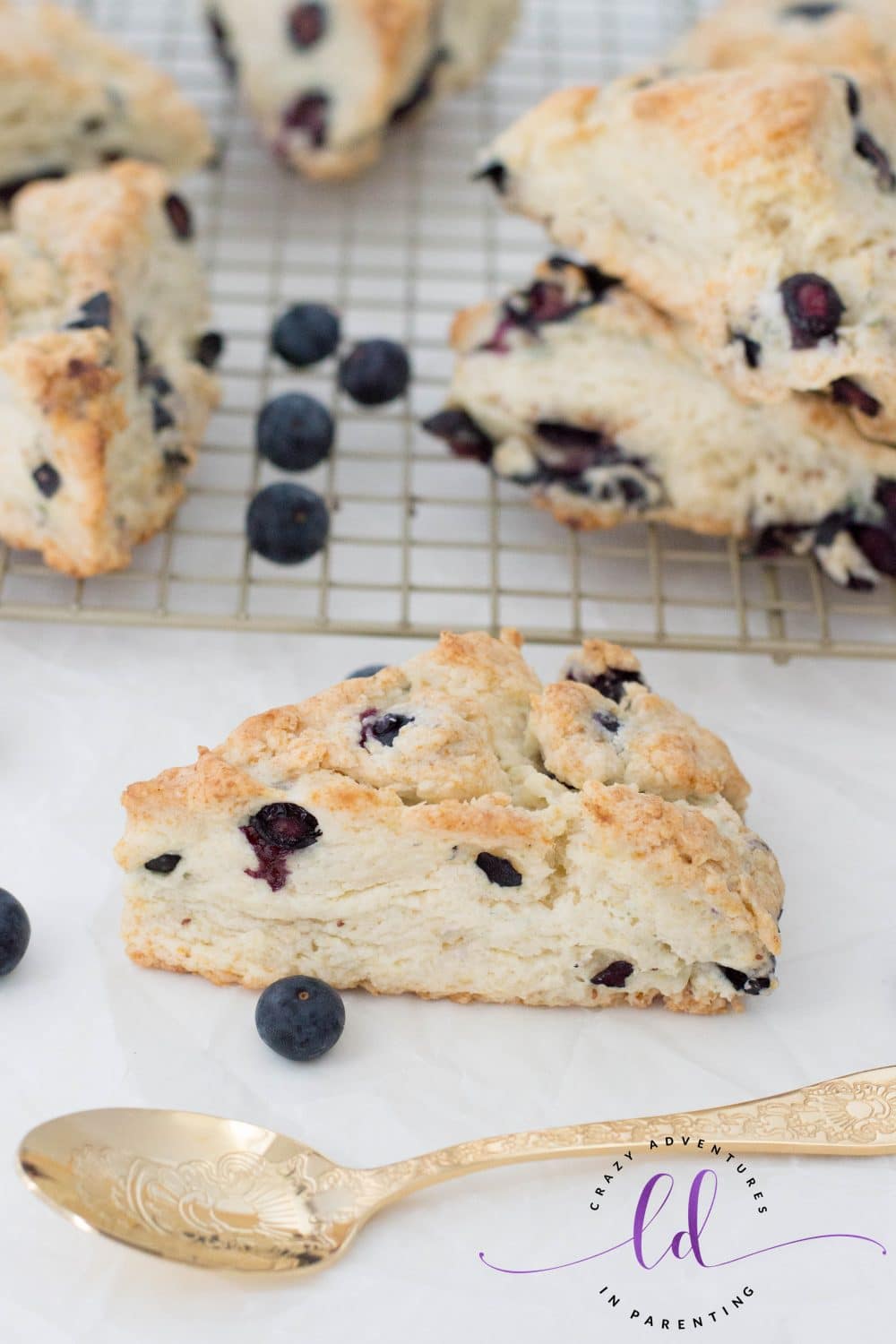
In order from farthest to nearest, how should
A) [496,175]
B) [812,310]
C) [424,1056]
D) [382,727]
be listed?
[496,175]
[812,310]
[382,727]
[424,1056]

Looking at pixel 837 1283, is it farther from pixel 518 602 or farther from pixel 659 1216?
pixel 518 602

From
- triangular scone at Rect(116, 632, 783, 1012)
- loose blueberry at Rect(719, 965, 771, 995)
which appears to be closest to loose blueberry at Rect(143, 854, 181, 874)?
triangular scone at Rect(116, 632, 783, 1012)

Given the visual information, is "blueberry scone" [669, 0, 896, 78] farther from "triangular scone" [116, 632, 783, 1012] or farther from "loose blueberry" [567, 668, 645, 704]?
"triangular scone" [116, 632, 783, 1012]

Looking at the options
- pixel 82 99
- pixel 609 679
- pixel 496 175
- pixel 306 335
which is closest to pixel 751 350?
pixel 609 679

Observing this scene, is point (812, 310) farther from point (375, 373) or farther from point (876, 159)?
point (375, 373)

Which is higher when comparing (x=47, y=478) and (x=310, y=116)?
(x=310, y=116)

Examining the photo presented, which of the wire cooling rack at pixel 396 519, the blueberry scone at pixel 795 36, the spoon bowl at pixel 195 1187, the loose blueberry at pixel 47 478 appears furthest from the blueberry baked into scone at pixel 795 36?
the spoon bowl at pixel 195 1187
